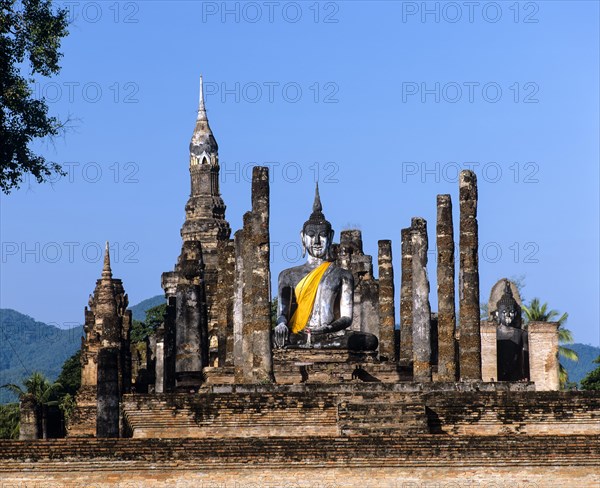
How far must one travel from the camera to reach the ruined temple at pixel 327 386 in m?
22.2

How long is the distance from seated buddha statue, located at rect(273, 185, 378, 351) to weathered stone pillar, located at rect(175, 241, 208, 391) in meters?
1.92

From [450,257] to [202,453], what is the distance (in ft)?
33.2

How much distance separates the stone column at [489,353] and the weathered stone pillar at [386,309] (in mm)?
3070

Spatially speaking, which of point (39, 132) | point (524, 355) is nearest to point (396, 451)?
point (39, 132)

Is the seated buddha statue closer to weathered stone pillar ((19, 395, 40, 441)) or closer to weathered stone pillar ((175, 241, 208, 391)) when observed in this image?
weathered stone pillar ((175, 241, 208, 391))

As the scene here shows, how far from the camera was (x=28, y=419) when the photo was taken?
3694cm

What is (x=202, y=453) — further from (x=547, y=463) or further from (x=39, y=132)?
(x=39, y=132)

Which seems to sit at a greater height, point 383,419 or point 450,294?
point 450,294

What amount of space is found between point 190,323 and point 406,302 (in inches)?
173

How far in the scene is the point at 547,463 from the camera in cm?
2247

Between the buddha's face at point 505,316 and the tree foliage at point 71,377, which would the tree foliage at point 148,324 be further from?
the buddha's face at point 505,316

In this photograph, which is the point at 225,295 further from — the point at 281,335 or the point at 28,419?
the point at 28,419

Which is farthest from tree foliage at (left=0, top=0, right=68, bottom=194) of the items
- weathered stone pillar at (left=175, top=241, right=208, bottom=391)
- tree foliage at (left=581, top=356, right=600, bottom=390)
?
tree foliage at (left=581, top=356, right=600, bottom=390)

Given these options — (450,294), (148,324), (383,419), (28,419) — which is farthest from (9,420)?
(383,419)
